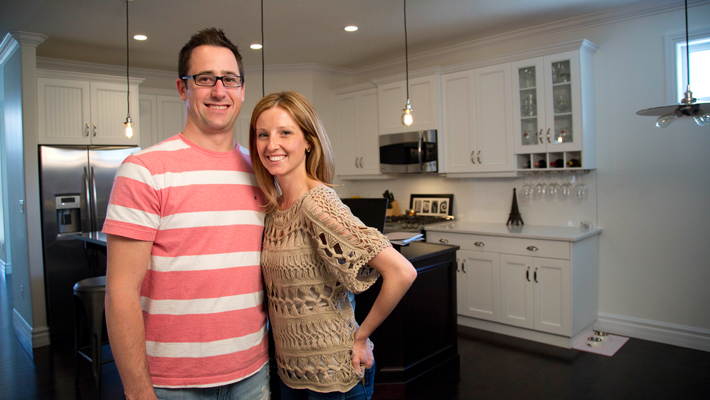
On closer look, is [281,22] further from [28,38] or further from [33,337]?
[33,337]

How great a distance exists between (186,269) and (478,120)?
383 cm

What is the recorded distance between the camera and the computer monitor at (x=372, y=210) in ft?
9.07

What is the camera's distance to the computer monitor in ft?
9.07

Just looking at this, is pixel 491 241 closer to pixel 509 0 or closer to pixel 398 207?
pixel 398 207

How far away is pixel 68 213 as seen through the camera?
4.40m

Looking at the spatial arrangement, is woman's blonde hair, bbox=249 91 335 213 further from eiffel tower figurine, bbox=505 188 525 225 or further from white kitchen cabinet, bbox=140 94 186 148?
white kitchen cabinet, bbox=140 94 186 148

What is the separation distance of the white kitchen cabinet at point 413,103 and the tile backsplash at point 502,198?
2.13 feet

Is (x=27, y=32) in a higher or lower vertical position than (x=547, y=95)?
higher

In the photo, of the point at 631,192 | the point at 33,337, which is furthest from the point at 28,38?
the point at 631,192

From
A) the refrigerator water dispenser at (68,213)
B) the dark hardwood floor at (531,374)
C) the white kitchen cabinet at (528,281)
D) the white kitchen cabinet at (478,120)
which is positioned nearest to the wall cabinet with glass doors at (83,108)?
the refrigerator water dispenser at (68,213)

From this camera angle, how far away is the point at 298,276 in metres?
1.31

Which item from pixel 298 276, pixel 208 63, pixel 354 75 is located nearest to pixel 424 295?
pixel 298 276

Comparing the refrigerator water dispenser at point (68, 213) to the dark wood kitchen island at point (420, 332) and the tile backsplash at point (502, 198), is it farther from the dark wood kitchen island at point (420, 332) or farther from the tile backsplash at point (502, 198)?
the tile backsplash at point (502, 198)

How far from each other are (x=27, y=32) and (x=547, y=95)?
14.7 feet
